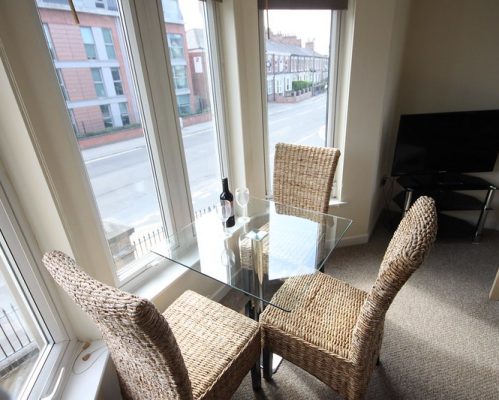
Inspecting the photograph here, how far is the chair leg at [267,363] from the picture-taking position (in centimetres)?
143

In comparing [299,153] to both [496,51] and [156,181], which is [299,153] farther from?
[496,51]

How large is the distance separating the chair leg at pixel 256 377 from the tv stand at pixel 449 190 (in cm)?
185

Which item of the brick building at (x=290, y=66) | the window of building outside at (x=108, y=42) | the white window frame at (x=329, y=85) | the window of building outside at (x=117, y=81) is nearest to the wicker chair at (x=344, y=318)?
the white window frame at (x=329, y=85)

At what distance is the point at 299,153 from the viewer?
1949mm

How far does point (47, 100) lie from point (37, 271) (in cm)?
66

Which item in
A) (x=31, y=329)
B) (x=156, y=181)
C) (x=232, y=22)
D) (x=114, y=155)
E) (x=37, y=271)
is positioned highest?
(x=232, y=22)

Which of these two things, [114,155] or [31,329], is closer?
[31,329]

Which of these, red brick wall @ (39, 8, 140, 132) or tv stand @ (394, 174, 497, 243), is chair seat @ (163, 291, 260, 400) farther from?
tv stand @ (394, 174, 497, 243)

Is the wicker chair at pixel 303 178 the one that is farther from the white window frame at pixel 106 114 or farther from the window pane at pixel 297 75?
the white window frame at pixel 106 114

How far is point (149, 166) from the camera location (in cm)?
161

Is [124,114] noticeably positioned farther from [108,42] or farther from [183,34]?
[183,34]

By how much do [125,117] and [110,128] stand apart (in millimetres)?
108

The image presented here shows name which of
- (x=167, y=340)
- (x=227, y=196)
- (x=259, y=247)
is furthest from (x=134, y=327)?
(x=227, y=196)

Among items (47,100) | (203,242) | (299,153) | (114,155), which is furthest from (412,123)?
(47,100)
